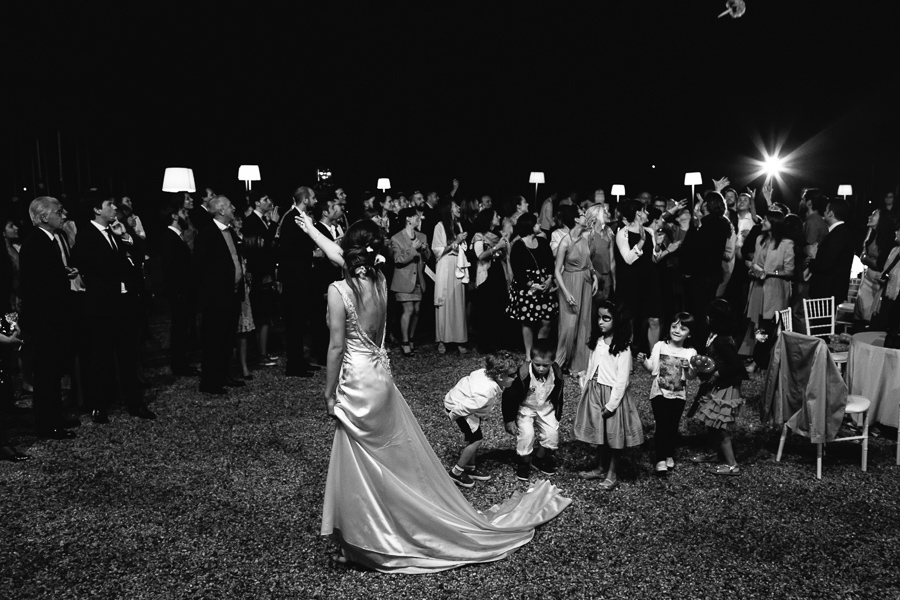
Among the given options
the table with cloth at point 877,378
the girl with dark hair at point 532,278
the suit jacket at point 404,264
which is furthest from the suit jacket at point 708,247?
the suit jacket at point 404,264

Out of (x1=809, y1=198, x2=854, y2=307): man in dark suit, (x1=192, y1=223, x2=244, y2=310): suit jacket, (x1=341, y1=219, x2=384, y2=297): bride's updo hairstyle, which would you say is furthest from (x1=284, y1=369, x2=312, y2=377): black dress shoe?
(x1=809, y1=198, x2=854, y2=307): man in dark suit

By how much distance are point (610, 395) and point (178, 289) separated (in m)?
4.35

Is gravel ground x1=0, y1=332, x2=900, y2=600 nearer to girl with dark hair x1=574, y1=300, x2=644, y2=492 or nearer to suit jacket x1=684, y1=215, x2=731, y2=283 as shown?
girl with dark hair x1=574, y1=300, x2=644, y2=492

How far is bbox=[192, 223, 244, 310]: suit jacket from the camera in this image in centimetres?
579

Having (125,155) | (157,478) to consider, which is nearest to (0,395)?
(157,478)

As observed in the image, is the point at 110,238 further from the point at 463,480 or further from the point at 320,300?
the point at 463,480

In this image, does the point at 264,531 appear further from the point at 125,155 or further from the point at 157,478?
the point at 125,155

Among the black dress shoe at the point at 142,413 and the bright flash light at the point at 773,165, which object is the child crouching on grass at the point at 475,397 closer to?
the black dress shoe at the point at 142,413

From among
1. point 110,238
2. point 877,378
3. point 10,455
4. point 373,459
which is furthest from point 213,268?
point 877,378

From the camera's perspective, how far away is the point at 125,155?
9945mm

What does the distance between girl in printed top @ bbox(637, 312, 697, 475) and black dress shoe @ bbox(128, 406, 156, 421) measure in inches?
146

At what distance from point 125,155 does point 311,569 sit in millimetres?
8475

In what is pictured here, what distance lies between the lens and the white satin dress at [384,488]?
305cm

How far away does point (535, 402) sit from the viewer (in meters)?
4.20
